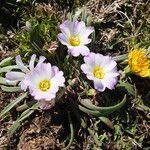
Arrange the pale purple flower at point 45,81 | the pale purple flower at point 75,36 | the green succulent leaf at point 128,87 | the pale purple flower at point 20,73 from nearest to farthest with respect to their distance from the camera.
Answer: the pale purple flower at point 45,81, the pale purple flower at point 20,73, the pale purple flower at point 75,36, the green succulent leaf at point 128,87

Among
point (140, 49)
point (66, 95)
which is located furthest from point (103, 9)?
point (66, 95)

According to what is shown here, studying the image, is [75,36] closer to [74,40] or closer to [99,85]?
[74,40]

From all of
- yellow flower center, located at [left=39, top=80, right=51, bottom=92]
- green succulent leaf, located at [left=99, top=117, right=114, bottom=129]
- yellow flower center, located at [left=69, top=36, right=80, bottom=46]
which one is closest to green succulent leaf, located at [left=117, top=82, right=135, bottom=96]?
green succulent leaf, located at [left=99, top=117, right=114, bottom=129]

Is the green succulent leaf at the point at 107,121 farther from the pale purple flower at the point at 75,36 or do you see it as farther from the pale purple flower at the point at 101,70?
the pale purple flower at the point at 75,36

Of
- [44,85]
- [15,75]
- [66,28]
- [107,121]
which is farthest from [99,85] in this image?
[15,75]

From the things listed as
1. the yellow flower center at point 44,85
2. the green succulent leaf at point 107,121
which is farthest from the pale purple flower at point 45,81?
the green succulent leaf at point 107,121

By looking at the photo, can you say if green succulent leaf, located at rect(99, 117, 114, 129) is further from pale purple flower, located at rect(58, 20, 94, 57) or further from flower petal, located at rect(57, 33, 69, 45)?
flower petal, located at rect(57, 33, 69, 45)
